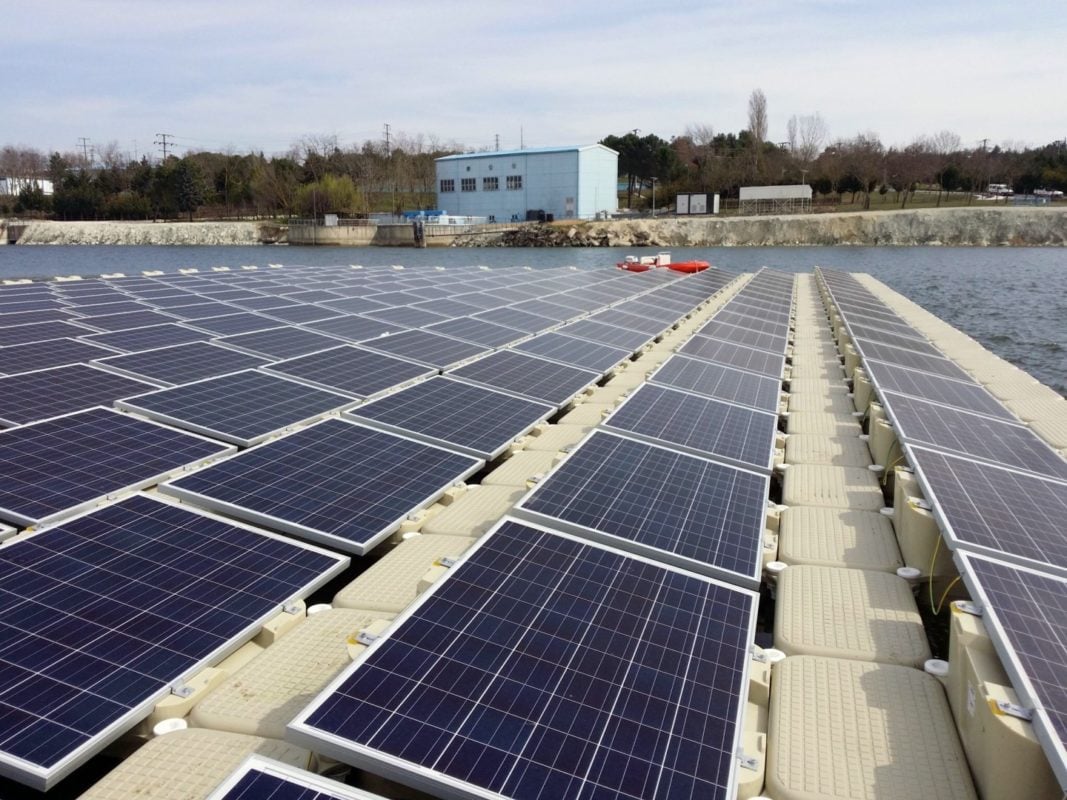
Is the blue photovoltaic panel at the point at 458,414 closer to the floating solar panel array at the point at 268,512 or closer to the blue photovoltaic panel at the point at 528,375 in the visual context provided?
the floating solar panel array at the point at 268,512

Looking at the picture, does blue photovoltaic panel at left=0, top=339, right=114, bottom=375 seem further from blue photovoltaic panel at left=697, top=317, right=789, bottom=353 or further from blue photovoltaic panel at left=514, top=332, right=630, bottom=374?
blue photovoltaic panel at left=697, top=317, right=789, bottom=353

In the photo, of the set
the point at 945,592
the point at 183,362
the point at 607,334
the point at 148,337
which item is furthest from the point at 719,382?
the point at 148,337

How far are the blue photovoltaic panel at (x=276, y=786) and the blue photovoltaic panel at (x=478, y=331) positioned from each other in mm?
14173

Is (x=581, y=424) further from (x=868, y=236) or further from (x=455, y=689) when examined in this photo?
(x=868, y=236)

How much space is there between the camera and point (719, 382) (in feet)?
48.3

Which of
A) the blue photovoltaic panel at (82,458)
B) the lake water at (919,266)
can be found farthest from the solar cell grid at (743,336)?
the blue photovoltaic panel at (82,458)

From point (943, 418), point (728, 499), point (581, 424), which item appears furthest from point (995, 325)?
point (728, 499)

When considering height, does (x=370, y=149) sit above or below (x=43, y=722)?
above

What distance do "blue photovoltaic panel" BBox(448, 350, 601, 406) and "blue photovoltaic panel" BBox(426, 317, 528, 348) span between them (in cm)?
177

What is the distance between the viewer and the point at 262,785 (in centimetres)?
400

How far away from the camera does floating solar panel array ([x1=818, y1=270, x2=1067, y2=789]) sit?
503cm

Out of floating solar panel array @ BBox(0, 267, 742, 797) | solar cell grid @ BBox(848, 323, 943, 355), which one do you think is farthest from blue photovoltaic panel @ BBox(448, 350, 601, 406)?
solar cell grid @ BBox(848, 323, 943, 355)

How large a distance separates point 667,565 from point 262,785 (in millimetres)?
3916

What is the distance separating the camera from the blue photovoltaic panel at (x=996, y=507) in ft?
23.0
